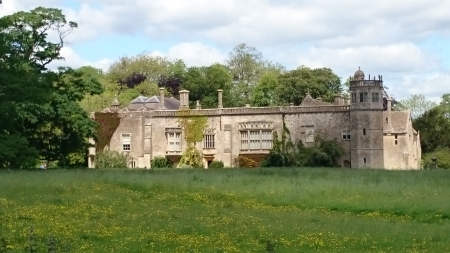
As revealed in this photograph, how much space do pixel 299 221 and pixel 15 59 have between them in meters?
27.3

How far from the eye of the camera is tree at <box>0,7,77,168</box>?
131 ft

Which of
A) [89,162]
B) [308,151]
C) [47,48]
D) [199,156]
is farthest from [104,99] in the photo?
[47,48]

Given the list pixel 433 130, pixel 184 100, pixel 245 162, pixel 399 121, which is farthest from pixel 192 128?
pixel 433 130

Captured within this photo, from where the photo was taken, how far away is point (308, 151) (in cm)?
6431

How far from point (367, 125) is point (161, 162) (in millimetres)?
18749

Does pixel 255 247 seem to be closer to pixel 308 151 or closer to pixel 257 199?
pixel 257 199

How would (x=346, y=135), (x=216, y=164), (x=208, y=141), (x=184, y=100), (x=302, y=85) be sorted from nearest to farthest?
(x=346, y=135) < (x=216, y=164) < (x=208, y=141) < (x=184, y=100) < (x=302, y=85)

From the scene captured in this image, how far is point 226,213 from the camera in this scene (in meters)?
21.1

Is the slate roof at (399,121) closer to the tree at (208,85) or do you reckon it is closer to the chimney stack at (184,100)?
the chimney stack at (184,100)

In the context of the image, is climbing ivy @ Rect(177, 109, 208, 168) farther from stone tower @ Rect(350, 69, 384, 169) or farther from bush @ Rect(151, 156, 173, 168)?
stone tower @ Rect(350, 69, 384, 169)

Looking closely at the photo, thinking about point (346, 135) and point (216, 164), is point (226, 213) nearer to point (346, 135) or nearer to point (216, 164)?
point (346, 135)

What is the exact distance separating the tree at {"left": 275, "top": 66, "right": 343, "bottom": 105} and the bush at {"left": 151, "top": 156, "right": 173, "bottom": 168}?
25.1 m

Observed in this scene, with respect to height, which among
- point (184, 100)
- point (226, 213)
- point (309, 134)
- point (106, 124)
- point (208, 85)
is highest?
point (208, 85)

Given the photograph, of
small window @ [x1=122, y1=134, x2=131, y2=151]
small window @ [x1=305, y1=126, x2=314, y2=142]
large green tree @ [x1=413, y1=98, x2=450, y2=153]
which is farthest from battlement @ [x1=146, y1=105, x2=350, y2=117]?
large green tree @ [x1=413, y1=98, x2=450, y2=153]
